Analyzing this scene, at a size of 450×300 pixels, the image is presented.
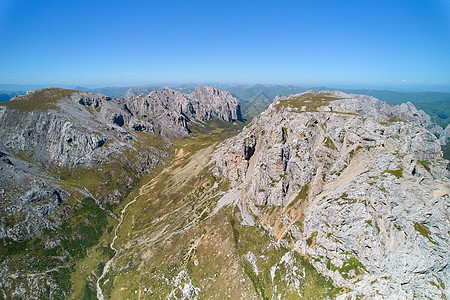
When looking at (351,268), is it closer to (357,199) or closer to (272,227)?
(357,199)

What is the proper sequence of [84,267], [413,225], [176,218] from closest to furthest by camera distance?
[413,225] < [84,267] < [176,218]

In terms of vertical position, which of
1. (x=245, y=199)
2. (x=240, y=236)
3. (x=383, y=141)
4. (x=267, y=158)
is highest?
(x=383, y=141)

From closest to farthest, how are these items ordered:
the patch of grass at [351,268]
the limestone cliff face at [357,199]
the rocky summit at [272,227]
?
the limestone cliff face at [357,199] < the rocky summit at [272,227] < the patch of grass at [351,268]

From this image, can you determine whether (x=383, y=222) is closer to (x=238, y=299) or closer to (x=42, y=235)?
(x=238, y=299)

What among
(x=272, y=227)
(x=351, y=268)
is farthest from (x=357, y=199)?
(x=272, y=227)

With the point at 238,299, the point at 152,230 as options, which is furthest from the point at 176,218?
the point at 238,299

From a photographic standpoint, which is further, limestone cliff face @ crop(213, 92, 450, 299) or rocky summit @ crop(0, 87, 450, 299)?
rocky summit @ crop(0, 87, 450, 299)

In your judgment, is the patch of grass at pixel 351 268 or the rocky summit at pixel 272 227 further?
the patch of grass at pixel 351 268

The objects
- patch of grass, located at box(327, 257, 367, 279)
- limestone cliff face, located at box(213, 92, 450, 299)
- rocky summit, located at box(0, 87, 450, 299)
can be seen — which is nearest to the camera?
limestone cliff face, located at box(213, 92, 450, 299)

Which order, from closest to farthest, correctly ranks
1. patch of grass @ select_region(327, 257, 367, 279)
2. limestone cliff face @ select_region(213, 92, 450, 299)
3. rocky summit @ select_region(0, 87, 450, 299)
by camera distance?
limestone cliff face @ select_region(213, 92, 450, 299) → rocky summit @ select_region(0, 87, 450, 299) → patch of grass @ select_region(327, 257, 367, 279)
